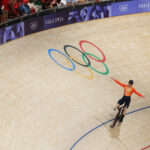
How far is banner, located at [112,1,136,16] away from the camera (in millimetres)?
15242

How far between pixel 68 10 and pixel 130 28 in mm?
3364

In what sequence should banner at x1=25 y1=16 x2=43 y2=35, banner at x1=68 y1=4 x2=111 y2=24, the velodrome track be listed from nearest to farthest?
the velodrome track
banner at x1=25 y1=16 x2=43 y2=35
banner at x1=68 y1=4 x2=111 y2=24

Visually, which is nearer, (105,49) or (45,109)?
(45,109)

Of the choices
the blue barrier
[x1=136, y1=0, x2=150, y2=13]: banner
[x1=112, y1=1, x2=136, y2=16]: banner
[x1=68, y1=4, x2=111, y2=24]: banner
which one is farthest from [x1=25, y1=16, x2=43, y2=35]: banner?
[x1=136, y1=0, x2=150, y2=13]: banner

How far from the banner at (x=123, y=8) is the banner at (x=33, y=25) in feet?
13.8

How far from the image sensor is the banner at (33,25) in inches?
487

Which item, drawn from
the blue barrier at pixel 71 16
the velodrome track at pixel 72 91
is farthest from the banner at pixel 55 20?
the velodrome track at pixel 72 91

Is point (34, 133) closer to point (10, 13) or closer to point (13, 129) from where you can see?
point (13, 129)

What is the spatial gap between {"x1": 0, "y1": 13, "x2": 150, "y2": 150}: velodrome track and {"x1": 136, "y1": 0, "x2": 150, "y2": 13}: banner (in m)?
1.75

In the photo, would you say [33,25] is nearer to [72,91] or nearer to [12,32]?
[12,32]

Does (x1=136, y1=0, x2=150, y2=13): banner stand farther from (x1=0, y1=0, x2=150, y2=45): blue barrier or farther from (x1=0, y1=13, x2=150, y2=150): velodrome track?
(x1=0, y1=13, x2=150, y2=150): velodrome track

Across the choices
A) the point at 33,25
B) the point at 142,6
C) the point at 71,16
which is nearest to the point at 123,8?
the point at 142,6

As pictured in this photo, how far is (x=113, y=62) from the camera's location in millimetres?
12969

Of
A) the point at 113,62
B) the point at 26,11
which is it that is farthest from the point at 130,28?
the point at 26,11
